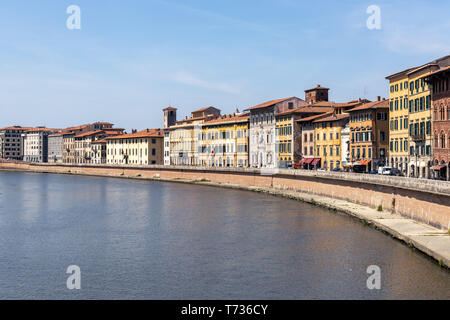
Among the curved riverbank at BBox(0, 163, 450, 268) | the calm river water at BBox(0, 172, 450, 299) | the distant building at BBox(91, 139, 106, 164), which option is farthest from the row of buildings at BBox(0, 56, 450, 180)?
the calm river water at BBox(0, 172, 450, 299)

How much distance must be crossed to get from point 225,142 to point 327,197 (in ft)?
213

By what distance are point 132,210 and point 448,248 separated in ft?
134

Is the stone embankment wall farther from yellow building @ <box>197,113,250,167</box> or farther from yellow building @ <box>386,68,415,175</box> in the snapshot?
yellow building @ <box>386,68,415,175</box>

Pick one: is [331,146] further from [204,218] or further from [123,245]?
[123,245]

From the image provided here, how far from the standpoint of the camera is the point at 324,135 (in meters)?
105

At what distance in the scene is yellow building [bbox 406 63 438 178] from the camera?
70438 mm

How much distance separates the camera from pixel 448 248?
34750 mm

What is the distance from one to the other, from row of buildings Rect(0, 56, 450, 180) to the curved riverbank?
38.6 feet

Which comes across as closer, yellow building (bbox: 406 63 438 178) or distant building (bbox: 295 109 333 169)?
yellow building (bbox: 406 63 438 178)

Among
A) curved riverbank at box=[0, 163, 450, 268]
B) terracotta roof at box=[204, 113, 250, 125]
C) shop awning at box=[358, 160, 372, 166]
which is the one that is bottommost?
curved riverbank at box=[0, 163, 450, 268]

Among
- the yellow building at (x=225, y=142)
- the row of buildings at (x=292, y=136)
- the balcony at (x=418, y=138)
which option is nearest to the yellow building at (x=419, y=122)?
the balcony at (x=418, y=138)

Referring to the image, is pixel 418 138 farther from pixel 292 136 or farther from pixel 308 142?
pixel 292 136

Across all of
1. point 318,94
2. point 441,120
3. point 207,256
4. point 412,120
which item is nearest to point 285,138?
point 318,94

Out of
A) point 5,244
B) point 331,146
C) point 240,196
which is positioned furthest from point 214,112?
point 5,244
